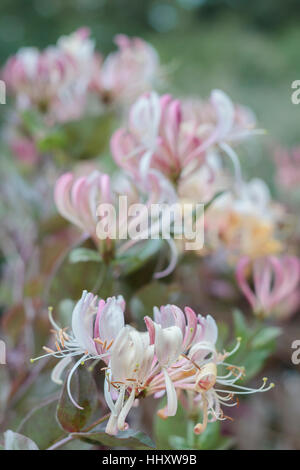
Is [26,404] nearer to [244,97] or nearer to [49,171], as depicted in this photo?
[49,171]

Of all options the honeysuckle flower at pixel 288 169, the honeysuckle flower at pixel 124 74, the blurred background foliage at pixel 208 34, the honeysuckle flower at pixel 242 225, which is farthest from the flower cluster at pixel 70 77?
the blurred background foliage at pixel 208 34

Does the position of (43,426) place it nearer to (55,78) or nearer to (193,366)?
(193,366)

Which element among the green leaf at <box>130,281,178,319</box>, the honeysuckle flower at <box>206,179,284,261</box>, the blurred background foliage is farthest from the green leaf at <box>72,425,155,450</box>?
the blurred background foliage

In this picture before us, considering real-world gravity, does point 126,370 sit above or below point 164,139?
below

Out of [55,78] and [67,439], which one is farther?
[55,78]

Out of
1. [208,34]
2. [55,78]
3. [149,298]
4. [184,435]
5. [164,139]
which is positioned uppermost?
[208,34]

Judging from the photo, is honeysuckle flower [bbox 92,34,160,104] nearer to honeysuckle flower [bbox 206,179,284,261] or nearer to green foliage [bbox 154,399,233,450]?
honeysuckle flower [bbox 206,179,284,261]

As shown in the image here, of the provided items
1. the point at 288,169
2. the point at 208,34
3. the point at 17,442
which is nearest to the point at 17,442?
the point at 17,442
